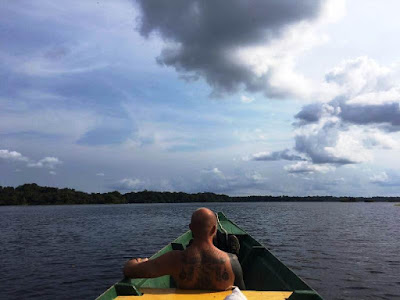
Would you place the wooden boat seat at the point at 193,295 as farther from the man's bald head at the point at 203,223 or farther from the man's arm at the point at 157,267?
the man's bald head at the point at 203,223

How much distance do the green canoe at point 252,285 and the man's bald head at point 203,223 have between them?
3.26ft

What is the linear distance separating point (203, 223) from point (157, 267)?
1.05 meters


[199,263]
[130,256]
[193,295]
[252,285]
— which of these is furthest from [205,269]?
[130,256]

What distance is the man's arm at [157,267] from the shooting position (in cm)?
523

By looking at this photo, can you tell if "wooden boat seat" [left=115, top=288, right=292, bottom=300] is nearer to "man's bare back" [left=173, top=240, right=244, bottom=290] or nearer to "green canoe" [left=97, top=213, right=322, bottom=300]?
"green canoe" [left=97, top=213, right=322, bottom=300]

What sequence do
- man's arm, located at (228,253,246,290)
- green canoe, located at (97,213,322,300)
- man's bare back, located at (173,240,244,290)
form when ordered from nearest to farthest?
man's bare back, located at (173,240,244,290)
green canoe, located at (97,213,322,300)
man's arm, located at (228,253,246,290)

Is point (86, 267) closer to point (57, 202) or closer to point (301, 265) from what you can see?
point (301, 265)

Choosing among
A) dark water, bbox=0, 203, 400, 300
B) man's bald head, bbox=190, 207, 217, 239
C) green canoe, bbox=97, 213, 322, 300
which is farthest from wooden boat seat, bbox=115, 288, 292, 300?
dark water, bbox=0, 203, 400, 300

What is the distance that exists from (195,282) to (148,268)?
0.79m

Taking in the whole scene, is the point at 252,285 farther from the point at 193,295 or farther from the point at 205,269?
the point at 205,269

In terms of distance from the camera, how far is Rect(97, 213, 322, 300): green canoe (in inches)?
212

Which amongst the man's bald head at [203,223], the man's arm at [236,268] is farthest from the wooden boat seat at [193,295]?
the man's bald head at [203,223]

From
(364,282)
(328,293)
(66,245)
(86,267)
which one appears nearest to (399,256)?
(364,282)

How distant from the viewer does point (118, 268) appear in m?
17.5
